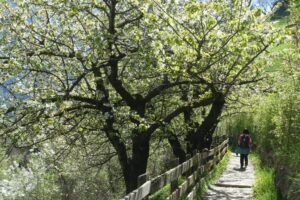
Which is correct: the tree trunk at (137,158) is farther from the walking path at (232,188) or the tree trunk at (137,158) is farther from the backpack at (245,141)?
the backpack at (245,141)

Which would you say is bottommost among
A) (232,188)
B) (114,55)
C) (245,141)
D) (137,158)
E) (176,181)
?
(232,188)

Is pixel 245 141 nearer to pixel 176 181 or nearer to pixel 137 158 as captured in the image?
pixel 137 158

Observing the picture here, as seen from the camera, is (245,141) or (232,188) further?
(245,141)

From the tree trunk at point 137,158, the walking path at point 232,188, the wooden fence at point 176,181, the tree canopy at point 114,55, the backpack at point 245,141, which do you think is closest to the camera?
the wooden fence at point 176,181

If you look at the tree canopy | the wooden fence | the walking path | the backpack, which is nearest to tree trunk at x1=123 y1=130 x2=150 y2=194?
the tree canopy

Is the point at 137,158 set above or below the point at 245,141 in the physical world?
below

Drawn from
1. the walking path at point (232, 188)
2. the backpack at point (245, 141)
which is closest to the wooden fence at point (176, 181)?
the walking path at point (232, 188)

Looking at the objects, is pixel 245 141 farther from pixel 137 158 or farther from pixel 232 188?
pixel 137 158

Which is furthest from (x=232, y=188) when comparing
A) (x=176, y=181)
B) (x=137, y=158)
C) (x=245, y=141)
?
(x=245, y=141)

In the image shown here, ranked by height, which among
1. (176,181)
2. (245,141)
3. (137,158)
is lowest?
(176,181)

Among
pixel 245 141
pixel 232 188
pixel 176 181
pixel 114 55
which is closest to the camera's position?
pixel 176 181

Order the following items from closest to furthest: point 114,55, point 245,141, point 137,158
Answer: point 114,55 < point 137,158 < point 245,141

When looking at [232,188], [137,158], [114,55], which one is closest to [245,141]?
[232,188]

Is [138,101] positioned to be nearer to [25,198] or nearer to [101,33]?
[101,33]
